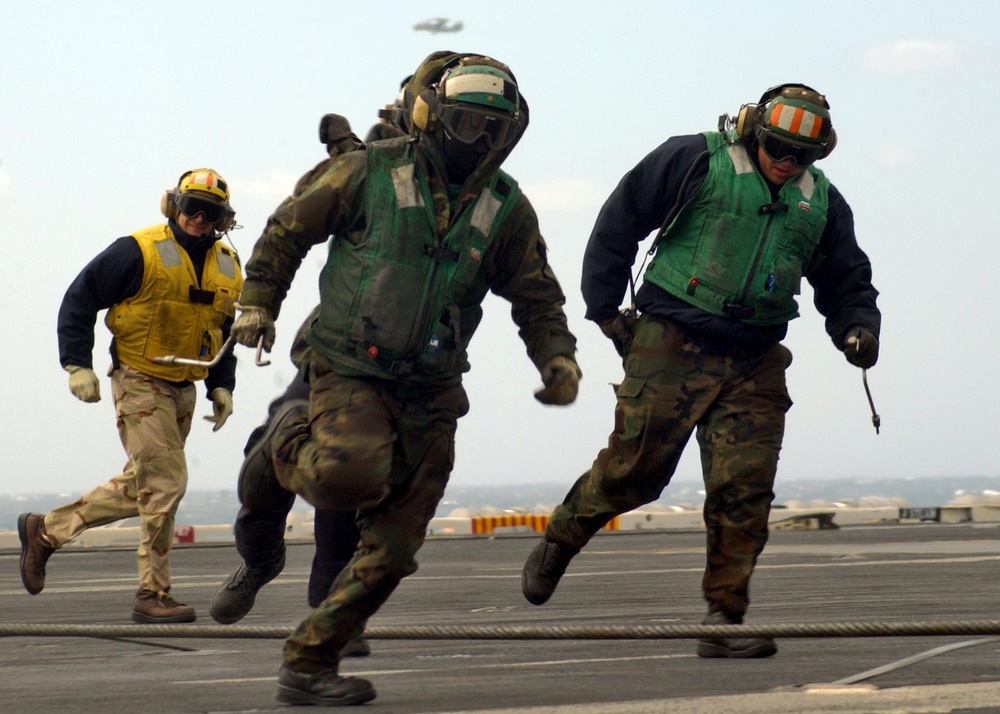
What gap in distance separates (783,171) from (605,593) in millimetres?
3669

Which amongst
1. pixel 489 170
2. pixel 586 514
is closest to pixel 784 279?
pixel 586 514

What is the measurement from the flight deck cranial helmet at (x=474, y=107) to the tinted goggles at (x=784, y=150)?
141 centimetres

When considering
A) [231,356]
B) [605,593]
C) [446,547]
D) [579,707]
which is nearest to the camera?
[579,707]

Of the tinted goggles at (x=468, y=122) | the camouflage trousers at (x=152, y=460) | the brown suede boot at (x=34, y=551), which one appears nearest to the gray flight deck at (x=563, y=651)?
the brown suede boot at (x=34, y=551)

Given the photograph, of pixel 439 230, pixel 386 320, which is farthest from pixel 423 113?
pixel 386 320

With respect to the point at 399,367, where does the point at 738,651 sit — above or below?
below

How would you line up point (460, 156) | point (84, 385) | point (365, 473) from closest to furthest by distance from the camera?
point (365, 473) → point (460, 156) → point (84, 385)

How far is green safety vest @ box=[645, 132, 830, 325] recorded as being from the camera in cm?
575

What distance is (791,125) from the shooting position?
570cm

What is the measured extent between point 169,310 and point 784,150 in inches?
129

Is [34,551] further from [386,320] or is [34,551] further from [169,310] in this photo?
[386,320]

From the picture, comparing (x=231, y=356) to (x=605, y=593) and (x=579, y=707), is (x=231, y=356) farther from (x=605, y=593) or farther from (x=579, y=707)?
(x=579, y=707)

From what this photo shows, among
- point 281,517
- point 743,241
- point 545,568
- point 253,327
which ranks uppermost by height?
point 743,241

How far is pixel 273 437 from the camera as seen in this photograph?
4.65 m
